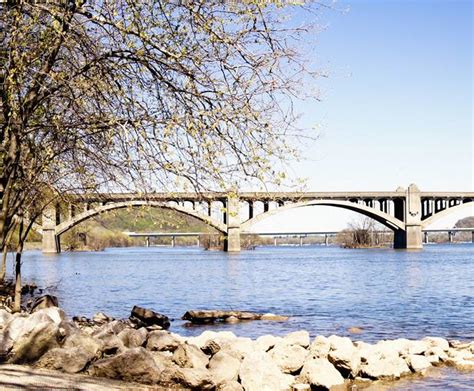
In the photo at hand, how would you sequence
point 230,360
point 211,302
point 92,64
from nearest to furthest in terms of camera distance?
point 92,64, point 230,360, point 211,302

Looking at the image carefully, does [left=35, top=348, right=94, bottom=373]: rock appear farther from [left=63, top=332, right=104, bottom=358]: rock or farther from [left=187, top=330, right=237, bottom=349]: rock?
[left=187, top=330, right=237, bottom=349]: rock

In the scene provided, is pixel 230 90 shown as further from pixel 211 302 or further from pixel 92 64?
pixel 211 302

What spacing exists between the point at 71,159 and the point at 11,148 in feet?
7.65

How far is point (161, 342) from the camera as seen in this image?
12.1 metres

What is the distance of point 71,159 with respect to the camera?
12.5 metres

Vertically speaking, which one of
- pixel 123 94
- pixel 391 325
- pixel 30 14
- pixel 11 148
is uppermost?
pixel 30 14

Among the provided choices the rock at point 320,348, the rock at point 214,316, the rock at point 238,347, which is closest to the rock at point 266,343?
the rock at point 238,347

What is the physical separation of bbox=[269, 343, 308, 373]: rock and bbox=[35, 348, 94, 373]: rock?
3845mm

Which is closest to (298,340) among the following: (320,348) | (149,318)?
(320,348)

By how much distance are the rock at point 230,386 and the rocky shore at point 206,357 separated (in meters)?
0.01

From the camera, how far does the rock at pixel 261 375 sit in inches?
448

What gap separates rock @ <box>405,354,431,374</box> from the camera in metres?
14.3

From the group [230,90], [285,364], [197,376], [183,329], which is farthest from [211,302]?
[230,90]

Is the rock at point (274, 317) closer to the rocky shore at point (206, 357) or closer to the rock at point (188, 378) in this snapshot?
the rocky shore at point (206, 357)
